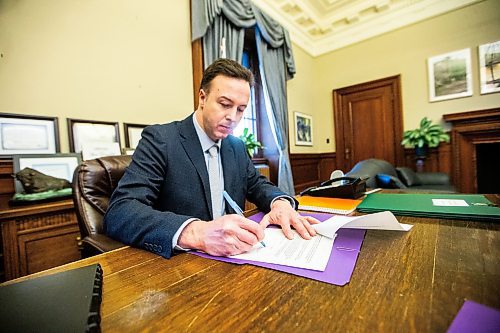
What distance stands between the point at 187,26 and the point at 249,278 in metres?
2.95

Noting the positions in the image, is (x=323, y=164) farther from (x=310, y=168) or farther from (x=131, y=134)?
(x=131, y=134)

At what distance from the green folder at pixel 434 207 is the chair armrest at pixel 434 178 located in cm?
305

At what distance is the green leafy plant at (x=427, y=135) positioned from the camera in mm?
3906

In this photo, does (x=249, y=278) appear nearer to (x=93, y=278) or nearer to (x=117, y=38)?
(x=93, y=278)

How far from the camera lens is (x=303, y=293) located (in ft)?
1.38

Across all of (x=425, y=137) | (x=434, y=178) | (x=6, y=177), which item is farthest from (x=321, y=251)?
(x=425, y=137)

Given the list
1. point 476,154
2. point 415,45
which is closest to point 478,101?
point 476,154

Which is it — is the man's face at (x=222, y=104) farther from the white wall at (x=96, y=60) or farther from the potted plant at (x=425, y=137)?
the potted plant at (x=425, y=137)

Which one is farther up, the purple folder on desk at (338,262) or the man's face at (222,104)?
the man's face at (222,104)

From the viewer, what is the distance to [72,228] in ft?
4.98

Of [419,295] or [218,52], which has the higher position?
[218,52]

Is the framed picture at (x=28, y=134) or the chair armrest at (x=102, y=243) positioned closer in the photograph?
the chair armrest at (x=102, y=243)

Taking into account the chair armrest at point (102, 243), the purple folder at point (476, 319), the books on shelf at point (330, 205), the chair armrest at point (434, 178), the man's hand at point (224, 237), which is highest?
the man's hand at point (224, 237)

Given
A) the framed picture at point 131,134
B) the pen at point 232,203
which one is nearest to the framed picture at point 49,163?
the framed picture at point 131,134
